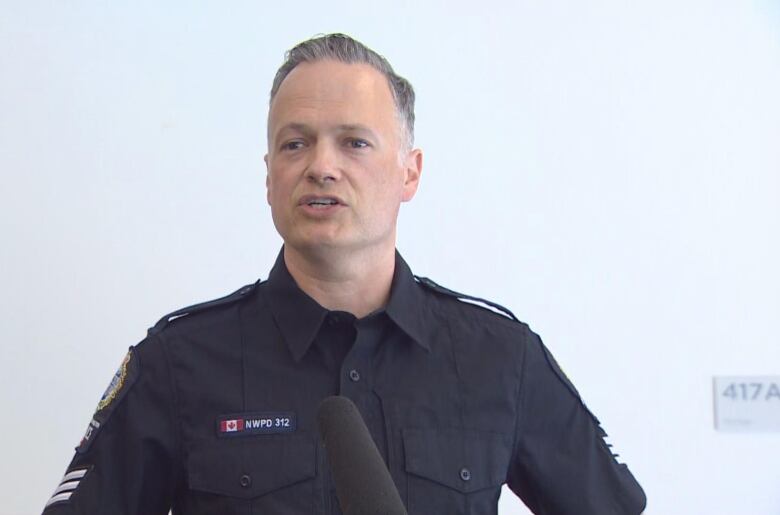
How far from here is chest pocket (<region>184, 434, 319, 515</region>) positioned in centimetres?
86

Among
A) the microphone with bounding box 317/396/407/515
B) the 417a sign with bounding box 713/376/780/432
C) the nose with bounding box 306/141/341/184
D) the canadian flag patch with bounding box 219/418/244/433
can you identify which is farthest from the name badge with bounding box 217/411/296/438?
the 417a sign with bounding box 713/376/780/432

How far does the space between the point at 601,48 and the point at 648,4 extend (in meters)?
0.11

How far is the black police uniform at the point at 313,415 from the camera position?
2.84ft

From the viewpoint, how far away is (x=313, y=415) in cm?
89

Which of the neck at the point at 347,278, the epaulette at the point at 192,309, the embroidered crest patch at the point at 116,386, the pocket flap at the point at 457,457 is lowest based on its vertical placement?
the pocket flap at the point at 457,457

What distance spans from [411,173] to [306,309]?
0.20m

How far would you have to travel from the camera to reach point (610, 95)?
1486 millimetres

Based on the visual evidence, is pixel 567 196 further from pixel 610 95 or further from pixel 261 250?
pixel 261 250

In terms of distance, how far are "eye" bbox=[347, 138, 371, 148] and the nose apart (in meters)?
0.02

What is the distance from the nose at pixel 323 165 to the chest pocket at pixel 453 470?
26 cm

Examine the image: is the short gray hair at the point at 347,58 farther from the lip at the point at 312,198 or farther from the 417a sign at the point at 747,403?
the 417a sign at the point at 747,403

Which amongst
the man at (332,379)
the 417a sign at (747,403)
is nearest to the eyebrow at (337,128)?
the man at (332,379)

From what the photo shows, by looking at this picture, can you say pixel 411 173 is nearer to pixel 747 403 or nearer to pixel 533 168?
pixel 533 168

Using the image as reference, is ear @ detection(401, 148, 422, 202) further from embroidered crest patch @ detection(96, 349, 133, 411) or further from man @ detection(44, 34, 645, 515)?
embroidered crest patch @ detection(96, 349, 133, 411)
